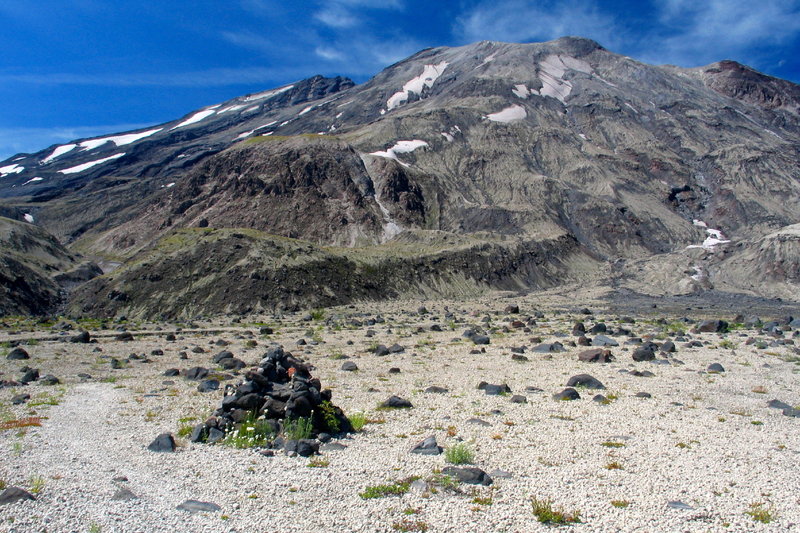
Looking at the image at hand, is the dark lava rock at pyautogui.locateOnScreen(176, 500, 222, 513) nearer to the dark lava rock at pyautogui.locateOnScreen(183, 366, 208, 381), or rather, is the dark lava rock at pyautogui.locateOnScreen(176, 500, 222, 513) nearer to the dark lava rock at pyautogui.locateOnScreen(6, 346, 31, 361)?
the dark lava rock at pyautogui.locateOnScreen(183, 366, 208, 381)

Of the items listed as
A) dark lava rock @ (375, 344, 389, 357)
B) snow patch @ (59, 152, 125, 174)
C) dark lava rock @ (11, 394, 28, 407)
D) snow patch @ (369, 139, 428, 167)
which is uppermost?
snow patch @ (59, 152, 125, 174)

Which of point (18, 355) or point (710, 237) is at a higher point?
point (710, 237)

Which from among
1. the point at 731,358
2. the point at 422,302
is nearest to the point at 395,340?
the point at 731,358

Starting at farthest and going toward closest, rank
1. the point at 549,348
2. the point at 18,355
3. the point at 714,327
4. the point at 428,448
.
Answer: the point at 714,327 < the point at 549,348 < the point at 18,355 < the point at 428,448

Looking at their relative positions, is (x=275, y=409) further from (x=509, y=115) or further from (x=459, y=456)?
(x=509, y=115)

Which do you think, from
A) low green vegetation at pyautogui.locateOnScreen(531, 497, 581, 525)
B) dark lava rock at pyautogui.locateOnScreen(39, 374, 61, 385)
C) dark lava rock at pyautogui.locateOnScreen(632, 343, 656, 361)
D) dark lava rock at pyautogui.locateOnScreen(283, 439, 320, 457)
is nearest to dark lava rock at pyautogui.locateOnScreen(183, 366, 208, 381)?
dark lava rock at pyautogui.locateOnScreen(39, 374, 61, 385)

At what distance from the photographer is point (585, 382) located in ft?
61.1

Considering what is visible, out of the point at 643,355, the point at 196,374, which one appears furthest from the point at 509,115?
the point at 196,374

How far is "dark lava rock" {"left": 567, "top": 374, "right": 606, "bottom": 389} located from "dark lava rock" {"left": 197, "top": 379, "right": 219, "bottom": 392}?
502 inches

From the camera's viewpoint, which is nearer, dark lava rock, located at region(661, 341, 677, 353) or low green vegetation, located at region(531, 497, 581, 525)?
low green vegetation, located at region(531, 497, 581, 525)

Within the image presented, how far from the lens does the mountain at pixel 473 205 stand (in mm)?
62844

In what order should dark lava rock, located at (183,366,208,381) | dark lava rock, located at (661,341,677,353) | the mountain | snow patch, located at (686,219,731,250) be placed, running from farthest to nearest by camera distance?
snow patch, located at (686,219,731,250) < the mountain < dark lava rock, located at (661,341,677,353) < dark lava rock, located at (183,366,208,381)

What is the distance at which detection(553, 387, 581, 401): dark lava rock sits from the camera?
656 inches

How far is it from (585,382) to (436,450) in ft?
29.8
